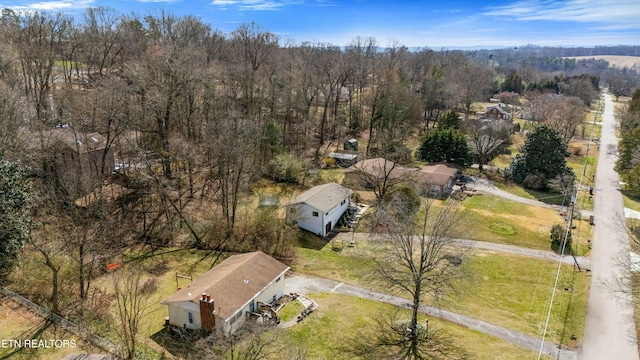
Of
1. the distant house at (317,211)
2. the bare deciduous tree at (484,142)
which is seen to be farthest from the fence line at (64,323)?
the bare deciduous tree at (484,142)

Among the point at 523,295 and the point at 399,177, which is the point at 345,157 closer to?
the point at 399,177

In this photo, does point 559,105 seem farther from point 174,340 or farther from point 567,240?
point 174,340

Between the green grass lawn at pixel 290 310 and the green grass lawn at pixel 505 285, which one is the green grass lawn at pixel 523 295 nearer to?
the green grass lawn at pixel 505 285

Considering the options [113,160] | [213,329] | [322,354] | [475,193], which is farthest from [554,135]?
[113,160]

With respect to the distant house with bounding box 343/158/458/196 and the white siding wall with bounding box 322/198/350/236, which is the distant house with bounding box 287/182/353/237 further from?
the distant house with bounding box 343/158/458/196

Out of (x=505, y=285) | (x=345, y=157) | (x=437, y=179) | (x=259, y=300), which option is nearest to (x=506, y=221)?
(x=437, y=179)

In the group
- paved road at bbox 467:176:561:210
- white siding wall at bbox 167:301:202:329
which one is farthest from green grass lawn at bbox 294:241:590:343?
paved road at bbox 467:176:561:210

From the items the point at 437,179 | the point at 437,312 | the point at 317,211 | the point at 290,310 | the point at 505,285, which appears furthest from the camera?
the point at 437,179
